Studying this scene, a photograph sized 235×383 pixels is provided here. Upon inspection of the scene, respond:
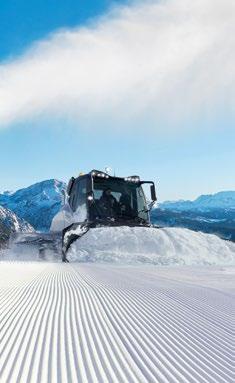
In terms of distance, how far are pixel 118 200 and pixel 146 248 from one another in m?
3.64

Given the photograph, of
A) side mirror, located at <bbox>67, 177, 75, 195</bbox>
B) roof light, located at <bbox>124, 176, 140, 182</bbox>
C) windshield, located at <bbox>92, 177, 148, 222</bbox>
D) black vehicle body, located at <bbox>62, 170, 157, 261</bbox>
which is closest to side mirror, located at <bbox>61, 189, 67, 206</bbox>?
side mirror, located at <bbox>67, 177, 75, 195</bbox>

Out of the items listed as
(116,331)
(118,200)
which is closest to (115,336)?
(116,331)

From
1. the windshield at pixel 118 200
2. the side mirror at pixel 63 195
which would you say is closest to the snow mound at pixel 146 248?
the windshield at pixel 118 200

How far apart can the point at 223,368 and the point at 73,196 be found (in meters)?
14.8

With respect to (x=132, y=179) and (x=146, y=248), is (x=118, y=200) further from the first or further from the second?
(x=146, y=248)

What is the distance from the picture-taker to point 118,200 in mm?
15898

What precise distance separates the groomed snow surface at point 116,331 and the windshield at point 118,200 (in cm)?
910

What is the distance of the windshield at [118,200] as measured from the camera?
1538 cm

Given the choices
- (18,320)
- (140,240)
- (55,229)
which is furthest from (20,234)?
(18,320)

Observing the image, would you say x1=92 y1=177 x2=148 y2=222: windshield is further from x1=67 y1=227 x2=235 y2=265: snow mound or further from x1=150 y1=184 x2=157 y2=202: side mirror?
x1=67 y1=227 x2=235 y2=265: snow mound

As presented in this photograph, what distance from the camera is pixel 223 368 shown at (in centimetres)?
218

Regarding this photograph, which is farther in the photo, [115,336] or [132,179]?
[132,179]

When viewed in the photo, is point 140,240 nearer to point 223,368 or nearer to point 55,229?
point 55,229

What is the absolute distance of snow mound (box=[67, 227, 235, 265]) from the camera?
11883 millimetres
